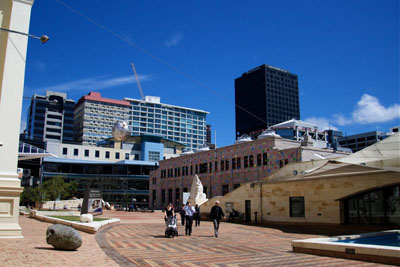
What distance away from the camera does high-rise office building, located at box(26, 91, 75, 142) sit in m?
143

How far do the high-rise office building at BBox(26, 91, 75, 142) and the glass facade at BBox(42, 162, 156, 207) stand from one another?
58295 mm

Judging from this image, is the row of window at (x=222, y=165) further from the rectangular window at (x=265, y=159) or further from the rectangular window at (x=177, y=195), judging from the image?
the rectangular window at (x=177, y=195)

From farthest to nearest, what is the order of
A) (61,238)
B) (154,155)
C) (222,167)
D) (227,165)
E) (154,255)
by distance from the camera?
(154,155), (222,167), (227,165), (154,255), (61,238)

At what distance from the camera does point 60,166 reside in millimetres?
84250

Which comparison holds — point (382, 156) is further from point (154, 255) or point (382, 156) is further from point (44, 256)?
point (44, 256)

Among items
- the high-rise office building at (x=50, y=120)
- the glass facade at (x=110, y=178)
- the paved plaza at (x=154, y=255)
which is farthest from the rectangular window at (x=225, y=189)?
the high-rise office building at (x=50, y=120)

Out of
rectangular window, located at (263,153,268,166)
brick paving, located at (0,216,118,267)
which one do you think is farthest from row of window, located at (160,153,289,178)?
brick paving, located at (0,216,118,267)

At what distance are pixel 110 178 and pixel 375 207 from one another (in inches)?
2803

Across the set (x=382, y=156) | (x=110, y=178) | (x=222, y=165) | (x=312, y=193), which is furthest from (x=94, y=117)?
(x=382, y=156)

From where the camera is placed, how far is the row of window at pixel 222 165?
44.1m

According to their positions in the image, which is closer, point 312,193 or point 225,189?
point 312,193

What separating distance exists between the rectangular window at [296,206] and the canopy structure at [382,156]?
8.38 metres

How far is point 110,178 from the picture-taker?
8544cm

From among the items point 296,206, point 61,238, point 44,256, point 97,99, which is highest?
point 97,99
